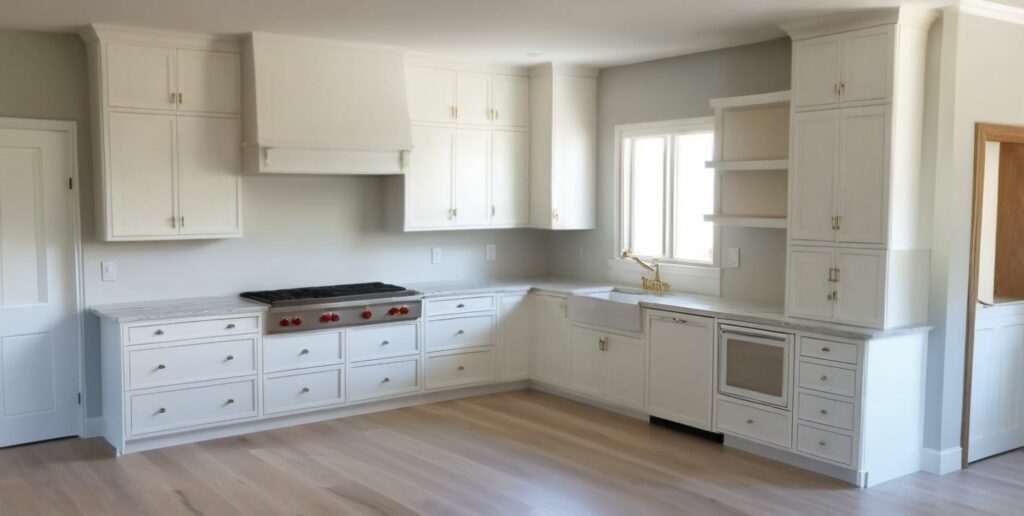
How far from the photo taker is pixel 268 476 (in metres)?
4.63

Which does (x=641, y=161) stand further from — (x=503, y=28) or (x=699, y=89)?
(x=503, y=28)

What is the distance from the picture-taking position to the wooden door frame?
4.65m

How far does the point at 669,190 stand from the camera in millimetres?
6285

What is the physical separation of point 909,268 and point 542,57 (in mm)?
2793

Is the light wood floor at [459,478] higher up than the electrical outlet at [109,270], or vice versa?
the electrical outlet at [109,270]

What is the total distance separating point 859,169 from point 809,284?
2.14 ft

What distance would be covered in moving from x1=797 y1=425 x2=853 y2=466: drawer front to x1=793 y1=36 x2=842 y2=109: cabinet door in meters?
1.70

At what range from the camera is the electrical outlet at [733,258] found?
568 cm

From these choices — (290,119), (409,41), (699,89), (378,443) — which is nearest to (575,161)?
(699,89)

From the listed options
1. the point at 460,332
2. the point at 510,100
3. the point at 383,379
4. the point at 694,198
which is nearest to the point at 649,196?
the point at 694,198

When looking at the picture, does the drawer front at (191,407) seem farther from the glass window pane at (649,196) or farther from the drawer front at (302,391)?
the glass window pane at (649,196)

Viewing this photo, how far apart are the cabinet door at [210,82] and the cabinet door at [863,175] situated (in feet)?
11.5

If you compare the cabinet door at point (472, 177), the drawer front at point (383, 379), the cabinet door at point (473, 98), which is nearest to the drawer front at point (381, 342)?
the drawer front at point (383, 379)

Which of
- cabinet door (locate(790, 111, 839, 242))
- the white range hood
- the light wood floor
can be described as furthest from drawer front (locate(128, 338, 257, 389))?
cabinet door (locate(790, 111, 839, 242))
